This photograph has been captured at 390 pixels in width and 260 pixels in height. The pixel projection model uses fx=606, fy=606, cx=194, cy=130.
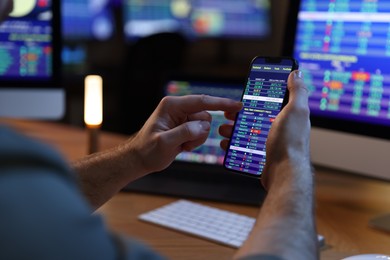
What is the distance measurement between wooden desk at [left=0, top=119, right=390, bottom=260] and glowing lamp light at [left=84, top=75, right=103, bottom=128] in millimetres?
127

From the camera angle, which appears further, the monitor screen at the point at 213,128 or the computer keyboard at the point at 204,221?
the monitor screen at the point at 213,128

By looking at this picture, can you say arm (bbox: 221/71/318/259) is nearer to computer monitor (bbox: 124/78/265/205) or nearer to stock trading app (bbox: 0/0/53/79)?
computer monitor (bbox: 124/78/265/205)

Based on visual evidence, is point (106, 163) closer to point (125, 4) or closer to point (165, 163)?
point (165, 163)

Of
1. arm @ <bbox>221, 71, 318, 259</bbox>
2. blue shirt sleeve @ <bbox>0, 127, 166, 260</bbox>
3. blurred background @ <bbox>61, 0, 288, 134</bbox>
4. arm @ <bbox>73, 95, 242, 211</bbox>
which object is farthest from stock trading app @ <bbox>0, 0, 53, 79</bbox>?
blurred background @ <bbox>61, 0, 288, 134</bbox>

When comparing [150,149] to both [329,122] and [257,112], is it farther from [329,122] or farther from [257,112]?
[329,122]

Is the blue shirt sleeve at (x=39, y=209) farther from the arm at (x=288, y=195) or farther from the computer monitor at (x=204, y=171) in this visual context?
the computer monitor at (x=204, y=171)

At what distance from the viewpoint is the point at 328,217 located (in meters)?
1.22

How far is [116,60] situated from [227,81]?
3.12 metres

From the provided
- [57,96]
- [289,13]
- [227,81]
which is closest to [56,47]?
[57,96]

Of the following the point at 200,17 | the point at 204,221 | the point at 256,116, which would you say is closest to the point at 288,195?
the point at 256,116

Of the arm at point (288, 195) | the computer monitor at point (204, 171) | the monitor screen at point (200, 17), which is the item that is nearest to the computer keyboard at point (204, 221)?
the computer monitor at point (204, 171)

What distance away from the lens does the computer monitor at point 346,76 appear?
3.89 feet

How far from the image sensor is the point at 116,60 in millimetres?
4434

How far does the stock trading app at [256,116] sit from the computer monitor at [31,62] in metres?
0.73
